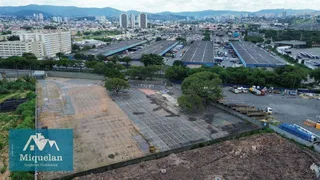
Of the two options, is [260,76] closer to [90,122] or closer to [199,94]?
[199,94]

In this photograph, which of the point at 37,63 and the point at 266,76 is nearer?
the point at 266,76

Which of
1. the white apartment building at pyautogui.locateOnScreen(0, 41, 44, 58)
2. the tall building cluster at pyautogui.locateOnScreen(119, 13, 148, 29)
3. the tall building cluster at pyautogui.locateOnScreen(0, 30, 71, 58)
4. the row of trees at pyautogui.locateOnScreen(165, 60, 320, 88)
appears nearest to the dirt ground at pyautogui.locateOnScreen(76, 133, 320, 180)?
the row of trees at pyautogui.locateOnScreen(165, 60, 320, 88)

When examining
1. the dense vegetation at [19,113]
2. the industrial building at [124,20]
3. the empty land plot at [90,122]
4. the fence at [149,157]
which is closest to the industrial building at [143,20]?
the industrial building at [124,20]

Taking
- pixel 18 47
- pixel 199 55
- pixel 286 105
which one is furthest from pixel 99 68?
pixel 18 47

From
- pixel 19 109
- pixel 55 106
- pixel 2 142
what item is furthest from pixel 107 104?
pixel 2 142

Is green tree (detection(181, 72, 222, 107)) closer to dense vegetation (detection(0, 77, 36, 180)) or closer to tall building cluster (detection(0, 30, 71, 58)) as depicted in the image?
dense vegetation (detection(0, 77, 36, 180))

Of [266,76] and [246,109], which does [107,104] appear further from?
[266,76]
